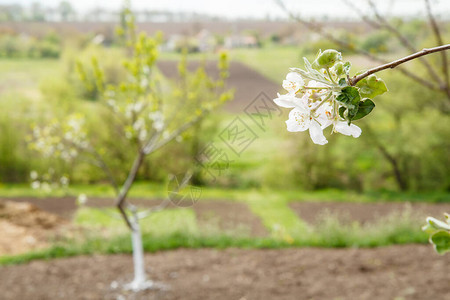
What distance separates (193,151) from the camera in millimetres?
13344

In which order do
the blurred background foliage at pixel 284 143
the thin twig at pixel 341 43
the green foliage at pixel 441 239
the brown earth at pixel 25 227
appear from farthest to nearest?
the blurred background foliage at pixel 284 143 → the brown earth at pixel 25 227 → the thin twig at pixel 341 43 → the green foliage at pixel 441 239

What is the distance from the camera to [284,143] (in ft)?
41.3

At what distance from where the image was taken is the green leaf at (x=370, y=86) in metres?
0.47

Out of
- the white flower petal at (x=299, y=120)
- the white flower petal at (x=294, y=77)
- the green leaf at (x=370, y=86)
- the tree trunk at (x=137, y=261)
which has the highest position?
the white flower petal at (x=294, y=77)

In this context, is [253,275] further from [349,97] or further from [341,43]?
[349,97]

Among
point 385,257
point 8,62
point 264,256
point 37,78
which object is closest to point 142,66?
point 264,256

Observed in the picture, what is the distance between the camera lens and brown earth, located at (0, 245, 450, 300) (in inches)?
157

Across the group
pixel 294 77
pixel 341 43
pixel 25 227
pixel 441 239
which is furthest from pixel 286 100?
pixel 25 227

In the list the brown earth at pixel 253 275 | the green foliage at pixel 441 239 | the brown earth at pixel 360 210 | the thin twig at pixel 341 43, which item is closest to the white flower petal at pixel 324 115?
the green foliage at pixel 441 239

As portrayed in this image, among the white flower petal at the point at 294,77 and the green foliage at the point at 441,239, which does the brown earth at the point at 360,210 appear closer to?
the green foliage at the point at 441,239

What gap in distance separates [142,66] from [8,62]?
15.0 meters

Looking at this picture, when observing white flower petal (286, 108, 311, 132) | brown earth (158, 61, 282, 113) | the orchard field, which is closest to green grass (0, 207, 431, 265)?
the orchard field

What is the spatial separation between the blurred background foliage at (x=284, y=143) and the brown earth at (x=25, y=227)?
14.6 ft

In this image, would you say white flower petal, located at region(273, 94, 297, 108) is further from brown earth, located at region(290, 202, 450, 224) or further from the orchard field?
brown earth, located at region(290, 202, 450, 224)
